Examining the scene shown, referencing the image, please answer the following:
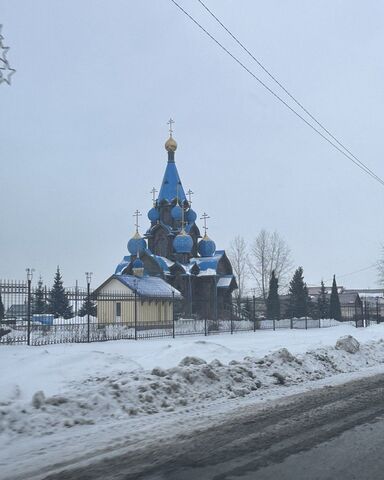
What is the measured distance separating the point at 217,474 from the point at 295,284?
43.2m

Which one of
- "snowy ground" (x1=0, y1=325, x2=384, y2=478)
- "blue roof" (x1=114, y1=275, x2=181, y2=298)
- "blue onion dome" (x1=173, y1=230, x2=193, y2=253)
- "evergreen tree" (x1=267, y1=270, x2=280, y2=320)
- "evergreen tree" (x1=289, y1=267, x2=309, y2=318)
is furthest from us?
"evergreen tree" (x1=289, y1=267, x2=309, y2=318)

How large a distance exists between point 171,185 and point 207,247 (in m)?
6.44

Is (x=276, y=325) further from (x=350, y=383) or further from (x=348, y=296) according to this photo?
(x=348, y=296)

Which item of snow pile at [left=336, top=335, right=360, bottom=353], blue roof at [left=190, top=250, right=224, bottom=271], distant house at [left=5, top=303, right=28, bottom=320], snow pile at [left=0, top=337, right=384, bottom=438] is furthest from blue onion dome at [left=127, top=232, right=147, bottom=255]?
snow pile at [left=0, top=337, right=384, bottom=438]

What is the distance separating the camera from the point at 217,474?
5008 millimetres

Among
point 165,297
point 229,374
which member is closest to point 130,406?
→ point 229,374

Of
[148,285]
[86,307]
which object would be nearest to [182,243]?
[148,285]

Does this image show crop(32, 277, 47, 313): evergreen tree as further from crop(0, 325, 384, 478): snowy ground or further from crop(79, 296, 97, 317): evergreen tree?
crop(0, 325, 384, 478): snowy ground

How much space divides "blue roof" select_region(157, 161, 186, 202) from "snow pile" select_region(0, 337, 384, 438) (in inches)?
1394

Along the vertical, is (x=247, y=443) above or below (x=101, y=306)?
below

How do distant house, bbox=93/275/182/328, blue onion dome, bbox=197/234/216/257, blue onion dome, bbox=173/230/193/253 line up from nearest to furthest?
distant house, bbox=93/275/182/328 < blue onion dome, bbox=173/230/193/253 < blue onion dome, bbox=197/234/216/257

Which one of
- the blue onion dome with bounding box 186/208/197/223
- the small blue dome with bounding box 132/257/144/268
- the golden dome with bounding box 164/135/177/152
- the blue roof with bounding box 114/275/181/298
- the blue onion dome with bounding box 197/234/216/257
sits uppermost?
the golden dome with bounding box 164/135/177/152

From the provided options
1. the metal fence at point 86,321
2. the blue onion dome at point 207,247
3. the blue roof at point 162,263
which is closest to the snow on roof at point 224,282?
the blue onion dome at point 207,247

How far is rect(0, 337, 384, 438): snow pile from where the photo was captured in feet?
22.6
